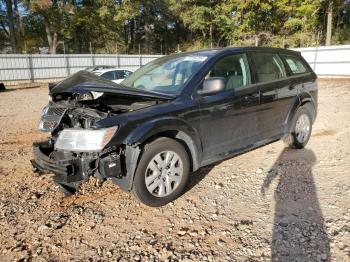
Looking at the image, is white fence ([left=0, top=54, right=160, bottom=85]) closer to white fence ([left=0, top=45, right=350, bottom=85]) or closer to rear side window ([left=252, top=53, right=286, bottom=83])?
white fence ([left=0, top=45, right=350, bottom=85])

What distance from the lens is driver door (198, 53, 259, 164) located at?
384 centimetres

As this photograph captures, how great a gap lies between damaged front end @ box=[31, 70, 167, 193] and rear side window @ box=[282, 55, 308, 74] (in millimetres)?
2787

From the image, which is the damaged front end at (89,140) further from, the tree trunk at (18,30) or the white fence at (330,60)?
the tree trunk at (18,30)

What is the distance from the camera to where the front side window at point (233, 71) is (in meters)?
4.03

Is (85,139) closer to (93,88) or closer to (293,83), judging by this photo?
(93,88)

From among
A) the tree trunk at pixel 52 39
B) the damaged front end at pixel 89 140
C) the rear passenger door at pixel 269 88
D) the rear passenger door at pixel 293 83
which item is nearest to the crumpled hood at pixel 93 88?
the damaged front end at pixel 89 140

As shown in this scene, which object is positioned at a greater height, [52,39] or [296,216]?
[52,39]

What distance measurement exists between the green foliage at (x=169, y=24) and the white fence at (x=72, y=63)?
4239mm

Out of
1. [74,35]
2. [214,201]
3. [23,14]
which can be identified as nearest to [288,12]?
[74,35]

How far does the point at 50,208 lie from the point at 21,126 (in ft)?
16.3

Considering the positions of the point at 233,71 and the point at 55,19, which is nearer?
the point at 233,71

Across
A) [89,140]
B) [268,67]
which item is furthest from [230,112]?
[89,140]

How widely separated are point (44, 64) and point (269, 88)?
22018 mm

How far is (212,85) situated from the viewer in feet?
12.1
